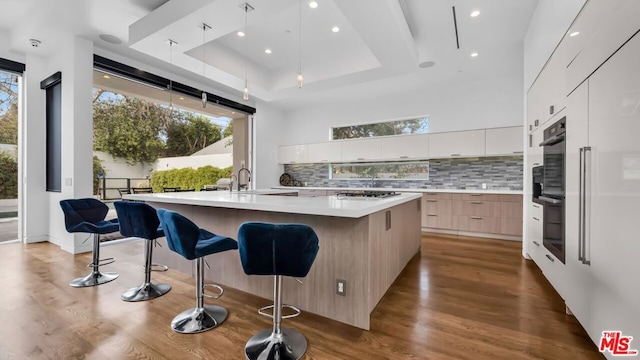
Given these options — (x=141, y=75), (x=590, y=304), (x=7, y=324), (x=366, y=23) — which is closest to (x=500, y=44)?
(x=366, y=23)

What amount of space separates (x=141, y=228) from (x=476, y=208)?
5.01 metres

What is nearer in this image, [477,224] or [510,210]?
[510,210]

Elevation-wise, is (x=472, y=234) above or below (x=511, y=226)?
below

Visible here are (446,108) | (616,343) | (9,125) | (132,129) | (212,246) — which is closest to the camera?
(616,343)

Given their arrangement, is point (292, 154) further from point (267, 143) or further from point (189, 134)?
point (189, 134)

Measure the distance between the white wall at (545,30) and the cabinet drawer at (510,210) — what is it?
197cm

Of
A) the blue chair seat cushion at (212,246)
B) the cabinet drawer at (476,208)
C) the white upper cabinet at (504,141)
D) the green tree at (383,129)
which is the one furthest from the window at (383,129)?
the blue chair seat cushion at (212,246)

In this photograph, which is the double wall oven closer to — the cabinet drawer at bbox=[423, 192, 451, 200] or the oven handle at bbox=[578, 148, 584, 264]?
the oven handle at bbox=[578, 148, 584, 264]

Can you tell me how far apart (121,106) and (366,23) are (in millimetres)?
7757

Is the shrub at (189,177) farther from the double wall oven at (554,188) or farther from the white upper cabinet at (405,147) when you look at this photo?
the double wall oven at (554,188)

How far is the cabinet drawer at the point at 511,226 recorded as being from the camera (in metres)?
4.40

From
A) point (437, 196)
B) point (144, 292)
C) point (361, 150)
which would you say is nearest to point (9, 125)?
point (144, 292)

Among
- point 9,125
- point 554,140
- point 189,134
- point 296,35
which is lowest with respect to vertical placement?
point 554,140

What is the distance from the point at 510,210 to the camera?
4.45 m
